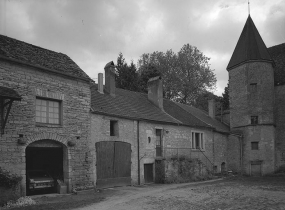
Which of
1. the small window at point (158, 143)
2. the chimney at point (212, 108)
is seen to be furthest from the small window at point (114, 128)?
the chimney at point (212, 108)

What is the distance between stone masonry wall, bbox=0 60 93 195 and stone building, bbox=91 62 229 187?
1.09 meters

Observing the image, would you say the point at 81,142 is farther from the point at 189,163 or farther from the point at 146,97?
the point at 146,97

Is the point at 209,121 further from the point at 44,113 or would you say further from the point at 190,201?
the point at 44,113

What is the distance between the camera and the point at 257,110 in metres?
27.5

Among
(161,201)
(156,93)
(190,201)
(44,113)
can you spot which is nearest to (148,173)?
(156,93)

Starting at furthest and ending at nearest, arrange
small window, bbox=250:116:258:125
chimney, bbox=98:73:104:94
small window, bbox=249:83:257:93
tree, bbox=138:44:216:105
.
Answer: tree, bbox=138:44:216:105, small window, bbox=249:83:257:93, small window, bbox=250:116:258:125, chimney, bbox=98:73:104:94

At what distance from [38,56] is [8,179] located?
6191 mm

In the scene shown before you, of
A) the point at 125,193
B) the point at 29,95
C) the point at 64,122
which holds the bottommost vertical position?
the point at 125,193

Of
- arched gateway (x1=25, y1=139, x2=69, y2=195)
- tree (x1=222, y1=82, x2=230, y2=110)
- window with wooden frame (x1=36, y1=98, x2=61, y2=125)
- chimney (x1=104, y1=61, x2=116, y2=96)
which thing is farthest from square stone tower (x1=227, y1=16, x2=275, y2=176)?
window with wooden frame (x1=36, y1=98, x2=61, y2=125)

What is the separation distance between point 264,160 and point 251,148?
1.48m

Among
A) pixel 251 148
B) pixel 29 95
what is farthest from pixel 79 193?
pixel 251 148

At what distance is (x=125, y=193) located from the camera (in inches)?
622

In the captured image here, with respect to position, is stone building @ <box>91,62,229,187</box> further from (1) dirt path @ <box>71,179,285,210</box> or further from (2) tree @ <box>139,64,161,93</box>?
(2) tree @ <box>139,64,161,93</box>

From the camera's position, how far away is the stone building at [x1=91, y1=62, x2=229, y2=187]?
17.9 meters
